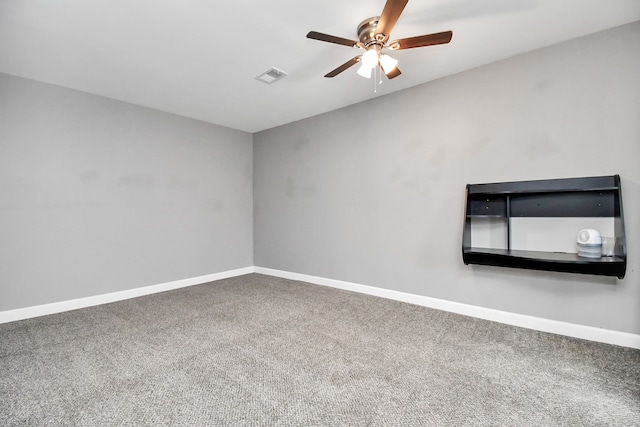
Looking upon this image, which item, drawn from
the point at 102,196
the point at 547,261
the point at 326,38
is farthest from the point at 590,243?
the point at 102,196

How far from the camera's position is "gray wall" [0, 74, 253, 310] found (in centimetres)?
311

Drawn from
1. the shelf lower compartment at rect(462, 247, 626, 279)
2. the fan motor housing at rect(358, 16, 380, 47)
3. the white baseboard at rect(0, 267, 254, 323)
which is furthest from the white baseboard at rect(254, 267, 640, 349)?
the fan motor housing at rect(358, 16, 380, 47)

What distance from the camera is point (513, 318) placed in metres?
2.82

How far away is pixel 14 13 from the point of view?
2.15 m

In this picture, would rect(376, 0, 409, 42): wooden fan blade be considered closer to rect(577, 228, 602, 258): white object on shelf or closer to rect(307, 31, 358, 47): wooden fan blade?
rect(307, 31, 358, 47): wooden fan blade

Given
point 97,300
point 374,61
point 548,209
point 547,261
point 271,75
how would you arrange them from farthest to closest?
point 97,300
point 271,75
point 548,209
point 547,261
point 374,61

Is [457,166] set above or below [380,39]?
below

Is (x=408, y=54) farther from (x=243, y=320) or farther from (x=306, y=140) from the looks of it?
(x=243, y=320)

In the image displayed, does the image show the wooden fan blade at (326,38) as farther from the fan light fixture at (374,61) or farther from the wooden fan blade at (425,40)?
the wooden fan blade at (425,40)

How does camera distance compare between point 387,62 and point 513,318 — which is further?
point 513,318

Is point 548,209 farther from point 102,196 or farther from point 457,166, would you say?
point 102,196

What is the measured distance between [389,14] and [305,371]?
8.04ft

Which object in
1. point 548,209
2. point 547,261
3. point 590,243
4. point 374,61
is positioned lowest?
point 547,261

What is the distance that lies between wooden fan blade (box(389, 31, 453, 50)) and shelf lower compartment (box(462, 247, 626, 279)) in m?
1.93
